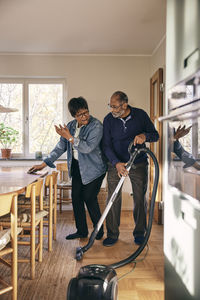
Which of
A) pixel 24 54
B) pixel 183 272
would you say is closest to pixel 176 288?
pixel 183 272

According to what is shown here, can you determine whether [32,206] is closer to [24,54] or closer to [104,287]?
[104,287]

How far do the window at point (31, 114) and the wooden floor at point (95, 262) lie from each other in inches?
71.3

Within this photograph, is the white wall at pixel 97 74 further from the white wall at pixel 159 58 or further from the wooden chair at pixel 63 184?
the wooden chair at pixel 63 184

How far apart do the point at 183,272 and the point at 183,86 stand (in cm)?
80

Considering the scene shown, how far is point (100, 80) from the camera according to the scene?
4473mm

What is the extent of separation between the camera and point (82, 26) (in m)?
3.45

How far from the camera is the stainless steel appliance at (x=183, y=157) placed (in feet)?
3.92

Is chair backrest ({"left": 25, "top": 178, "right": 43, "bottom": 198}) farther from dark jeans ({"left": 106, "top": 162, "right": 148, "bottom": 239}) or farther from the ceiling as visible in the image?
the ceiling

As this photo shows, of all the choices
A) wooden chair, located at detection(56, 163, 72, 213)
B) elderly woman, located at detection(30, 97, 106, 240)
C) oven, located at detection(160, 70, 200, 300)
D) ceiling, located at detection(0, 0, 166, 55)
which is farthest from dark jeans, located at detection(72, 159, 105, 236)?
ceiling, located at detection(0, 0, 166, 55)

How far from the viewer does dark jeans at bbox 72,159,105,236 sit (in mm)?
2912

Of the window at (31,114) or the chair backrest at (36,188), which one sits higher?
the window at (31,114)

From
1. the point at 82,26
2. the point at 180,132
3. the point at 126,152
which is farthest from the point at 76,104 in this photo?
the point at 180,132

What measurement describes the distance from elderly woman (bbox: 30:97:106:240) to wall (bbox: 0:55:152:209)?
Answer: 1551 mm

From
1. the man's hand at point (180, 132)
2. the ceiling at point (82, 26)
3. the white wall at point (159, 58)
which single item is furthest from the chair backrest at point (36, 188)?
the white wall at point (159, 58)
